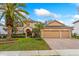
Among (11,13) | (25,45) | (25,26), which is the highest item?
(11,13)

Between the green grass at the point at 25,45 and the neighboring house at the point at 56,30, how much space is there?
23 cm

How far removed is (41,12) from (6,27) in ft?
3.16

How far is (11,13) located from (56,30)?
1217 millimetres

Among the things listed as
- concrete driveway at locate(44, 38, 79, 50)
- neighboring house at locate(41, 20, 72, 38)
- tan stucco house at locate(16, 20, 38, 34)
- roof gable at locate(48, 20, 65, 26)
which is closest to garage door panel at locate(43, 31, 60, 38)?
neighboring house at locate(41, 20, 72, 38)

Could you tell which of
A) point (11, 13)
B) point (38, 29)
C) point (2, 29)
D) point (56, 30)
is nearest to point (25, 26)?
point (38, 29)

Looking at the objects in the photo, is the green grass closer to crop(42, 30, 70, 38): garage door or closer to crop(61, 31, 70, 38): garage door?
crop(42, 30, 70, 38): garage door

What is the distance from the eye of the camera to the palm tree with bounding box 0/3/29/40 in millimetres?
6254

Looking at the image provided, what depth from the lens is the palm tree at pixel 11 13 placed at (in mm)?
6254

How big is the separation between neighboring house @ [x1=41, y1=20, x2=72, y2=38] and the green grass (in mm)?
234

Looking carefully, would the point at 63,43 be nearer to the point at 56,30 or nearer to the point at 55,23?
the point at 56,30

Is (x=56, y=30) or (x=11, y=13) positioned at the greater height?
(x=11, y=13)

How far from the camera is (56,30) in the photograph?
20.8 feet

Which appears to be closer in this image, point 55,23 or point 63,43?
point 55,23

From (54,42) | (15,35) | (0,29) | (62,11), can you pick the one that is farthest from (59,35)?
(0,29)
